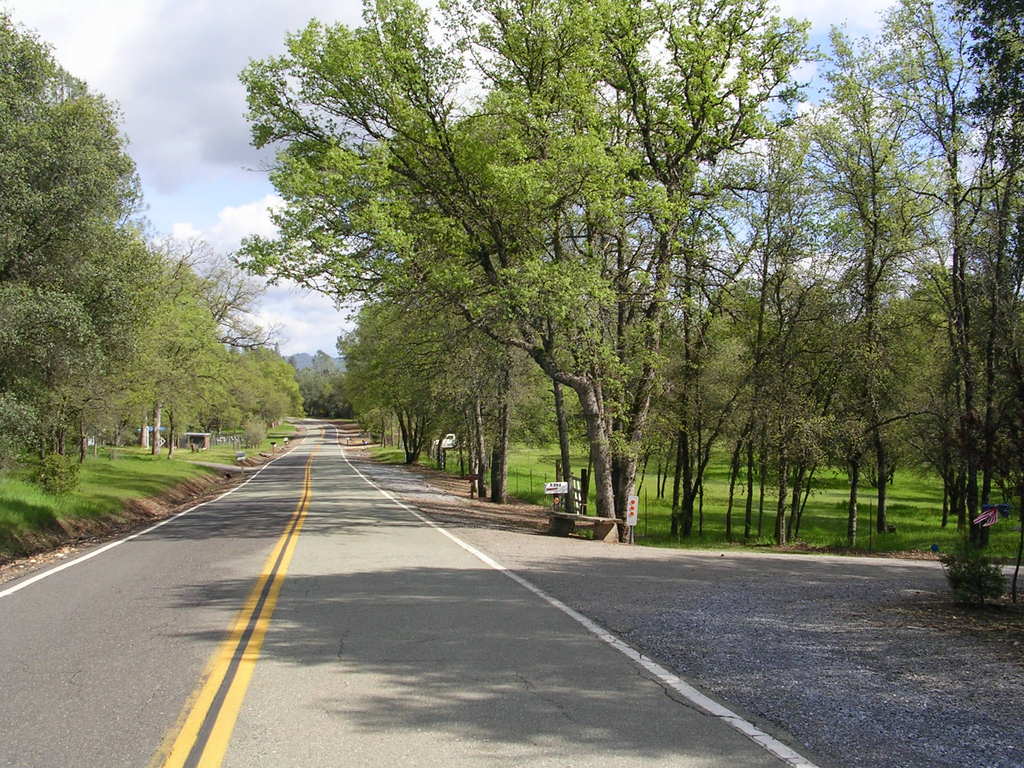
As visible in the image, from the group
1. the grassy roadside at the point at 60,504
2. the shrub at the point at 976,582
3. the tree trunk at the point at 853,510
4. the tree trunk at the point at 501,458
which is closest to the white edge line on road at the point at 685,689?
Result: the shrub at the point at 976,582

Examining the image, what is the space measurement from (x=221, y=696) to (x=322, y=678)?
0.74m

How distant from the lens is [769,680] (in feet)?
19.7

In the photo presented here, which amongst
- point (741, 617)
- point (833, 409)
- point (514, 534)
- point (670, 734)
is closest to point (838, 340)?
point (833, 409)

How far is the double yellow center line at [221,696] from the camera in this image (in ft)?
14.4

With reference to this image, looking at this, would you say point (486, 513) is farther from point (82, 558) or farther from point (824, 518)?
point (824, 518)

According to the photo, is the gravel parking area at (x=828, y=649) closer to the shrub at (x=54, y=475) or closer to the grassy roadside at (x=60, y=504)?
the grassy roadside at (x=60, y=504)

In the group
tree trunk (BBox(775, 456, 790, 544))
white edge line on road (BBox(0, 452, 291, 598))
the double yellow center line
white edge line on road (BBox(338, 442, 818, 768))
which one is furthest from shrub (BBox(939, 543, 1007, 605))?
tree trunk (BBox(775, 456, 790, 544))

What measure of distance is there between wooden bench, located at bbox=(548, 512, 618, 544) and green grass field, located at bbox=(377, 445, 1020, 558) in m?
6.41

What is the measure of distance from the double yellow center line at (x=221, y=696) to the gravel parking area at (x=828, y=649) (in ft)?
10.7

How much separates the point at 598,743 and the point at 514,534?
13.6 meters

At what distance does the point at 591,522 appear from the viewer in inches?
766

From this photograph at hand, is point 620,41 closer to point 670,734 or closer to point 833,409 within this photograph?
point 833,409

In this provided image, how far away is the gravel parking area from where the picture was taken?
4801mm

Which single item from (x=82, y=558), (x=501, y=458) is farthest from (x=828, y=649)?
(x=501, y=458)
